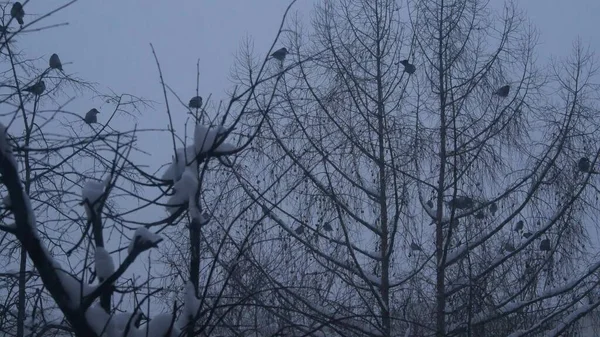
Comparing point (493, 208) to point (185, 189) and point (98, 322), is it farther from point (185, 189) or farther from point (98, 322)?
point (98, 322)

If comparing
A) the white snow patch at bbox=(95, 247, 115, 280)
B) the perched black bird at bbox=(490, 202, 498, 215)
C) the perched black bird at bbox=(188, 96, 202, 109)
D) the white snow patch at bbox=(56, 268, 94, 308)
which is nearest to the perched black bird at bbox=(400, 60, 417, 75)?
the perched black bird at bbox=(490, 202, 498, 215)

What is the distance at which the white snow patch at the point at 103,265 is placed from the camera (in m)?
3.45

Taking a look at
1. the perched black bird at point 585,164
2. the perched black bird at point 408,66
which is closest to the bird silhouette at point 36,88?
the perched black bird at point 408,66

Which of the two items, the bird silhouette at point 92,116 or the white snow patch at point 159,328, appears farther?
the bird silhouette at point 92,116

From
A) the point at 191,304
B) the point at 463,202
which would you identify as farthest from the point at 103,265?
the point at 463,202

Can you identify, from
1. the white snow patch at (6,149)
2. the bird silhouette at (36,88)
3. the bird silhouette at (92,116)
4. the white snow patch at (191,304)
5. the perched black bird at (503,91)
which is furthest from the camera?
the perched black bird at (503,91)

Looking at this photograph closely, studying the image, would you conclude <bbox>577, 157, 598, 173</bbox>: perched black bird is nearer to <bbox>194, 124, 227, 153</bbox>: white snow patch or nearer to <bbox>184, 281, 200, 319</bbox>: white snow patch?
<bbox>194, 124, 227, 153</bbox>: white snow patch

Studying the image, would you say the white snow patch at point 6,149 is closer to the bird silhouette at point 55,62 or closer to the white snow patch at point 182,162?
the white snow patch at point 182,162

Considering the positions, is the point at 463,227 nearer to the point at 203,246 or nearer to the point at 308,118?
the point at 308,118

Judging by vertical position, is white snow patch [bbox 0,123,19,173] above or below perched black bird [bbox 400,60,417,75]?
→ below

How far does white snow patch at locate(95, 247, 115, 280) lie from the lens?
11.3 feet

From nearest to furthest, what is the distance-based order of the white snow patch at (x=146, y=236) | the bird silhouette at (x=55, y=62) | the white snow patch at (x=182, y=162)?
the white snow patch at (x=146, y=236), the white snow patch at (x=182, y=162), the bird silhouette at (x=55, y=62)

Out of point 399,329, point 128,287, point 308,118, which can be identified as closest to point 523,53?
point 308,118

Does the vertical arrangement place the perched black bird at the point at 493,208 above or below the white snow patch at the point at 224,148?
above
